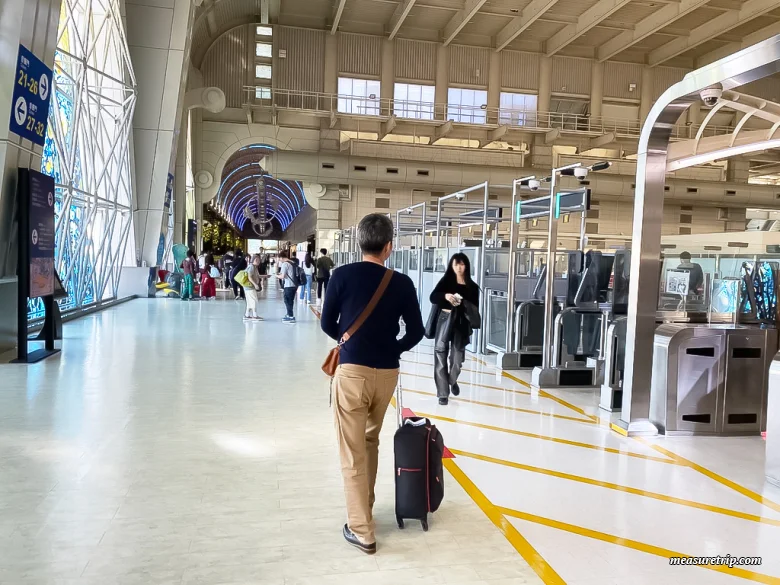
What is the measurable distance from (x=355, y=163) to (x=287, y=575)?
71.5 feet

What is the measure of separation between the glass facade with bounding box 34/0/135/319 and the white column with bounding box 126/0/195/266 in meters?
0.64

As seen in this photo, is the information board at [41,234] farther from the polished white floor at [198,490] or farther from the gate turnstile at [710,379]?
the gate turnstile at [710,379]

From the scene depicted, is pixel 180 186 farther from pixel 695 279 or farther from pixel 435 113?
pixel 695 279

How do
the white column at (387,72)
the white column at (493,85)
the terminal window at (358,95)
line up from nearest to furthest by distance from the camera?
the terminal window at (358,95)
the white column at (387,72)
the white column at (493,85)

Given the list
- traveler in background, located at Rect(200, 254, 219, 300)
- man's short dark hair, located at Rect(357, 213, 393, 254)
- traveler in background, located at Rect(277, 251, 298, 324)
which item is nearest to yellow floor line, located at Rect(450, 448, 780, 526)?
man's short dark hair, located at Rect(357, 213, 393, 254)

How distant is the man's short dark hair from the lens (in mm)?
2969

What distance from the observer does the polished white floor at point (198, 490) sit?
2.74 meters

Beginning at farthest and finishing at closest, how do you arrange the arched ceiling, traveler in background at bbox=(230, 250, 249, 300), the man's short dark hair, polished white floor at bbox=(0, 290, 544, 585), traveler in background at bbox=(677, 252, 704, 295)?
1. the arched ceiling
2. traveler in background at bbox=(230, 250, 249, 300)
3. traveler in background at bbox=(677, 252, 704, 295)
4. the man's short dark hair
5. polished white floor at bbox=(0, 290, 544, 585)

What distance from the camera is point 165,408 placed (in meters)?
5.54

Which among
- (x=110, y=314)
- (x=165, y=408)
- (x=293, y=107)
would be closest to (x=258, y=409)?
(x=165, y=408)

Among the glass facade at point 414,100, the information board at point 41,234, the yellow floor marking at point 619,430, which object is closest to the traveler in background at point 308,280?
the glass facade at point 414,100

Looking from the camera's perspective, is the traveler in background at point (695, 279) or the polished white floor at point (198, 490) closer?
the polished white floor at point (198, 490)

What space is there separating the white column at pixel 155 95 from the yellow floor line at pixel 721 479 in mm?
15465

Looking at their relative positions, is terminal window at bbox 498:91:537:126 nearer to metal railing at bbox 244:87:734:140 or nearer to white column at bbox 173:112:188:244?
metal railing at bbox 244:87:734:140
